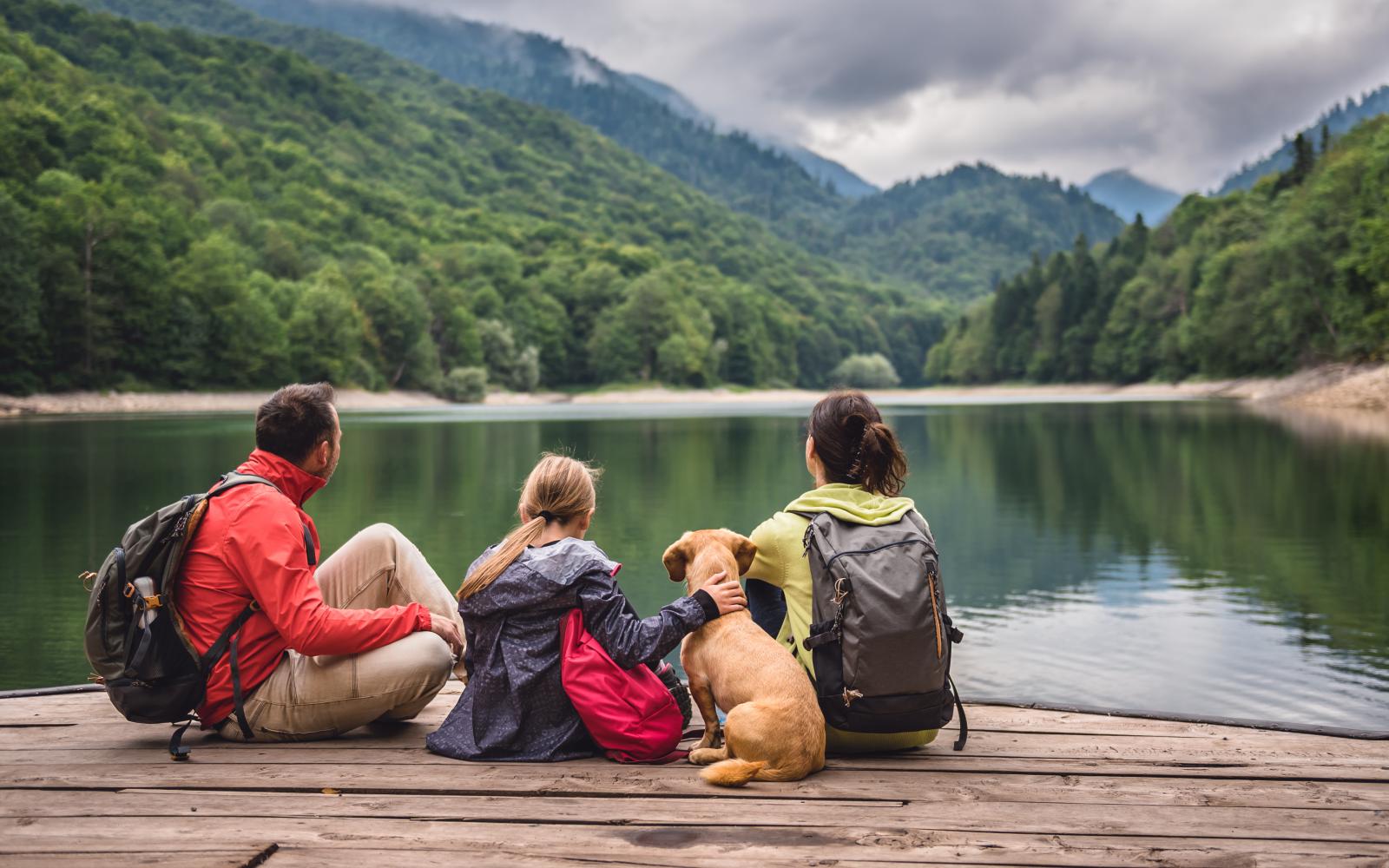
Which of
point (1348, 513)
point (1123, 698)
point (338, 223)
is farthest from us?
point (338, 223)

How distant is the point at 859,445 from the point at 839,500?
279 millimetres

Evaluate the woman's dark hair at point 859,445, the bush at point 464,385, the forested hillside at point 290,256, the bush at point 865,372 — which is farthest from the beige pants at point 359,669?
the bush at point 865,372

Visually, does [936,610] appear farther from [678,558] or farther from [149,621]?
[149,621]

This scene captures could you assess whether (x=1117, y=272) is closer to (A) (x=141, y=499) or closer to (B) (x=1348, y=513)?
(B) (x=1348, y=513)

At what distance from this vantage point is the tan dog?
360 cm

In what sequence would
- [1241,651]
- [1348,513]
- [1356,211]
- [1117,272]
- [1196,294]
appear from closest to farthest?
[1241,651] → [1348,513] → [1356,211] → [1196,294] → [1117,272]

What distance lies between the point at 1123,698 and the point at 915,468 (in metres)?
19.5

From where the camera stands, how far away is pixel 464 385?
95.4m

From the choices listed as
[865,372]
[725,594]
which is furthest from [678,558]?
[865,372]

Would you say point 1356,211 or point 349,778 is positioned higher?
point 1356,211

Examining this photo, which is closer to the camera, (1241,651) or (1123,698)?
(1123,698)

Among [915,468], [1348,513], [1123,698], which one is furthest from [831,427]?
[915,468]

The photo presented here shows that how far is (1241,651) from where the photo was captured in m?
10.1

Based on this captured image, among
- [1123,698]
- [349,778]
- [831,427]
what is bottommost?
[1123,698]
